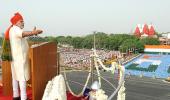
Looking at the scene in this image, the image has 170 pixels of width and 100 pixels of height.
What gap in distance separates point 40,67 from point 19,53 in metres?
0.37

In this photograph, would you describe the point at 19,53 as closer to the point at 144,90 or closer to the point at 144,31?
the point at 144,90

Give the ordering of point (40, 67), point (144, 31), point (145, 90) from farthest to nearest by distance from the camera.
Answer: point (144, 31)
point (145, 90)
point (40, 67)

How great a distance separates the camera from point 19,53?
5062mm

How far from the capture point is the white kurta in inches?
198

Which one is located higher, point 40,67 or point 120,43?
point 40,67

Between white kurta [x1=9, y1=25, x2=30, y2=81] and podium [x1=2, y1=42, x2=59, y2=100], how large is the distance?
11 centimetres

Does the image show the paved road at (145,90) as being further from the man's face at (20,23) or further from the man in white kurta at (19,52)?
the man's face at (20,23)

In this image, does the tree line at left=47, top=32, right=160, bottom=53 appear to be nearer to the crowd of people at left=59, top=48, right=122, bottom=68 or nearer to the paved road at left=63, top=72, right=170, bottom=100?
the paved road at left=63, top=72, right=170, bottom=100

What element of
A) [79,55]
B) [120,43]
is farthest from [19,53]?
[120,43]

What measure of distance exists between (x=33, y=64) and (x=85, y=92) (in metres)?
1.50

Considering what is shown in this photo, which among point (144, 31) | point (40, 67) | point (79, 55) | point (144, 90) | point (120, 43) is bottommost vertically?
point (144, 90)

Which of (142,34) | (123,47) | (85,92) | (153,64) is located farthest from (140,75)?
(142,34)

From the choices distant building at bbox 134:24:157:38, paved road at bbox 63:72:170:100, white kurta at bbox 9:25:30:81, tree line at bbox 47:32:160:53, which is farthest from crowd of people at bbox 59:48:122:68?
distant building at bbox 134:24:157:38

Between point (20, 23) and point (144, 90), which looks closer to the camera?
point (20, 23)
